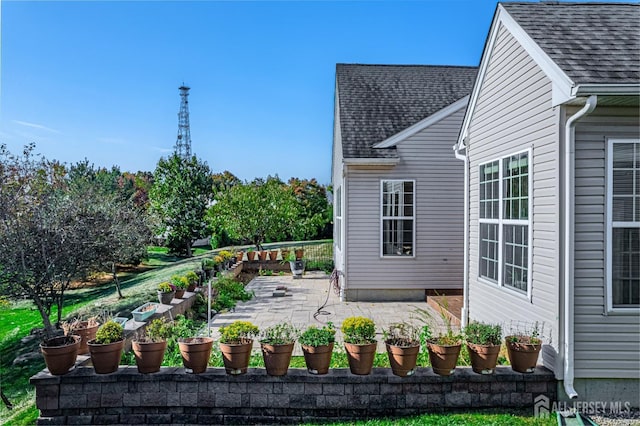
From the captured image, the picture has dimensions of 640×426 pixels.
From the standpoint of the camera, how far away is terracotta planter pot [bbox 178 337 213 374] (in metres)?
4.58

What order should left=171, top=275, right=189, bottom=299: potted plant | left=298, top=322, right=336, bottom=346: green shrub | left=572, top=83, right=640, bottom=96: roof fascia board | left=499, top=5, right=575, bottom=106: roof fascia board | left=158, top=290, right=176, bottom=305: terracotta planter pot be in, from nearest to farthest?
left=572, top=83, right=640, bottom=96: roof fascia board, left=499, top=5, right=575, bottom=106: roof fascia board, left=298, top=322, right=336, bottom=346: green shrub, left=158, top=290, right=176, bottom=305: terracotta planter pot, left=171, top=275, right=189, bottom=299: potted plant

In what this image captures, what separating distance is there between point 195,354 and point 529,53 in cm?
530

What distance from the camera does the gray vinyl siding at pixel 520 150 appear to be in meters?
4.62

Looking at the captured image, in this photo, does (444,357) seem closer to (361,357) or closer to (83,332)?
(361,357)

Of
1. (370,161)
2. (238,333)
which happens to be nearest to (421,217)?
(370,161)

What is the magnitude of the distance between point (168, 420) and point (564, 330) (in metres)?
4.41

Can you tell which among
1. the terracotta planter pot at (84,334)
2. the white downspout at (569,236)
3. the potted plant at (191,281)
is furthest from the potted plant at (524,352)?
the potted plant at (191,281)

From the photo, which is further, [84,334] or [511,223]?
[511,223]

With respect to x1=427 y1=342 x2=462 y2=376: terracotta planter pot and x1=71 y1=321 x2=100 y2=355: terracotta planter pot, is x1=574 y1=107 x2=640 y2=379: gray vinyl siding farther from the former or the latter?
x1=71 y1=321 x2=100 y2=355: terracotta planter pot

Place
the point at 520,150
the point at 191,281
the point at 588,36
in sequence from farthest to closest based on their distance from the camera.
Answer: the point at 191,281, the point at 520,150, the point at 588,36

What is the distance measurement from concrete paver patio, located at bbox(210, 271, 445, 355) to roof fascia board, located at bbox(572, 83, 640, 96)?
4.32m

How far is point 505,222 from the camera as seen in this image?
5.85 metres

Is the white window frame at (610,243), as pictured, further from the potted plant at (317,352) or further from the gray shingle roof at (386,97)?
the gray shingle roof at (386,97)

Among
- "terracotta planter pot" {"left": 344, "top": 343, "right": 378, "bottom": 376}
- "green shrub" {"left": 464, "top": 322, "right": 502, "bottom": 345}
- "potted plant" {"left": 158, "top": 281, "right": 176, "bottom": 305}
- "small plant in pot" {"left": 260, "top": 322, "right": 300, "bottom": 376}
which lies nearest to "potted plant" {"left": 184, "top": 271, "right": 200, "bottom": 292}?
"potted plant" {"left": 158, "top": 281, "right": 176, "bottom": 305}
